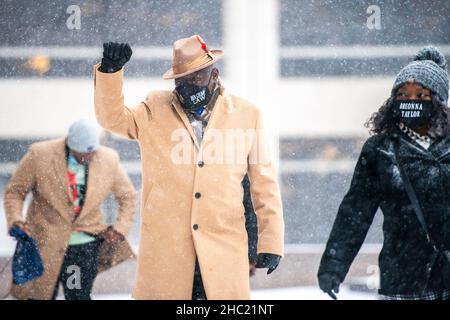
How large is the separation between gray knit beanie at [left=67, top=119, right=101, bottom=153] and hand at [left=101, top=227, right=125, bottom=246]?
52 cm

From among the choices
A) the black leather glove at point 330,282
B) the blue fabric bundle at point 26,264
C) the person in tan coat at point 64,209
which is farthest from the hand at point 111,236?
the black leather glove at point 330,282

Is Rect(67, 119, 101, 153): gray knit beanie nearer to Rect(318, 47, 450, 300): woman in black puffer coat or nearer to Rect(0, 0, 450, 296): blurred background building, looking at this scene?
Rect(0, 0, 450, 296): blurred background building

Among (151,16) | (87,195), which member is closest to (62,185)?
(87,195)

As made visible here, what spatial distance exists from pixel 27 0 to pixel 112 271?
198cm

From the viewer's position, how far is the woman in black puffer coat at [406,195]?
4.14 metres

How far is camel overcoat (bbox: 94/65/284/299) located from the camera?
14.1ft

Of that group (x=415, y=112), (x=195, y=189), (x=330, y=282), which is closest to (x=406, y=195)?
(x=415, y=112)

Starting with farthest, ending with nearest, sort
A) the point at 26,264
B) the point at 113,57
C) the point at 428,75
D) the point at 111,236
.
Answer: the point at 111,236, the point at 26,264, the point at 428,75, the point at 113,57

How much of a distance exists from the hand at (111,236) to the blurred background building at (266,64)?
23cm

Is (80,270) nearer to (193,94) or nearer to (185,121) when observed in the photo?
(185,121)

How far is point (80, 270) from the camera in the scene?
527 cm

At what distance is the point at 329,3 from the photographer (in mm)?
5402

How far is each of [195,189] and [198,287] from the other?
489mm

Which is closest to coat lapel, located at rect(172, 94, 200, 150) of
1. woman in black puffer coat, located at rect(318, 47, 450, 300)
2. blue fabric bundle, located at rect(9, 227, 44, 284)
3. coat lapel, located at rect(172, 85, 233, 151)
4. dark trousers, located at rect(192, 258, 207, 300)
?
coat lapel, located at rect(172, 85, 233, 151)
